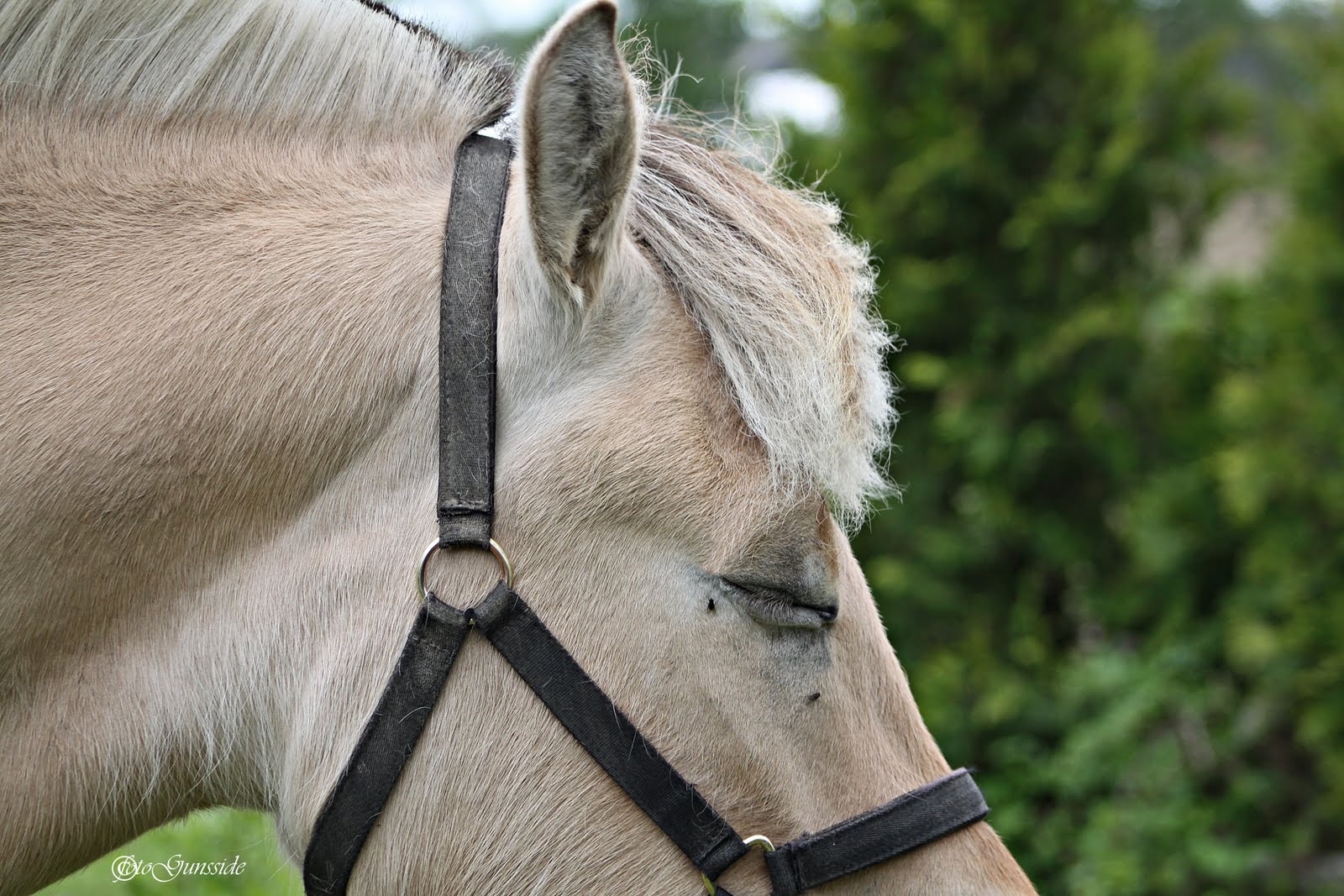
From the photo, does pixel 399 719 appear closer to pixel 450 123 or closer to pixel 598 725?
pixel 598 725

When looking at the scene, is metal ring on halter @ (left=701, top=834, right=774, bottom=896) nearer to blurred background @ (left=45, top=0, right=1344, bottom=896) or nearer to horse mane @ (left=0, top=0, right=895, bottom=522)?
horse mane @ (left=0, top=0, right=895, bottom=522)

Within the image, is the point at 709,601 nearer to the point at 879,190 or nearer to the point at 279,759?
the point at 279,759

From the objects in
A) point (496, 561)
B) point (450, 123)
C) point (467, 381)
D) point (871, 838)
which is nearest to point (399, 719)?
point (496, 561)

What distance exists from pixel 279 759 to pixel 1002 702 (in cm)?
379

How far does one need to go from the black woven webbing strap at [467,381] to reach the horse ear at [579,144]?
117 mm

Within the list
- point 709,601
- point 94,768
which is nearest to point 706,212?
point 709,601

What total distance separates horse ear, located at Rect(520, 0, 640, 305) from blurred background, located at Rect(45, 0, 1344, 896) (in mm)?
3139

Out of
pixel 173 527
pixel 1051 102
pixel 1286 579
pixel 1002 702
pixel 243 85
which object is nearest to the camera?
pixel 173 527

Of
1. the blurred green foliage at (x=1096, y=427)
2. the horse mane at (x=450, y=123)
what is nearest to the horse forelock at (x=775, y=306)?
the horse mane at (x=450, y=123)

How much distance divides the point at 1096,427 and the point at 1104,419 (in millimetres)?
115

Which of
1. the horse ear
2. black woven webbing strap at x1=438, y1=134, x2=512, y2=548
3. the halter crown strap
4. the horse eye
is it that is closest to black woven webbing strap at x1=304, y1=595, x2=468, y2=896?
the halter crown strap

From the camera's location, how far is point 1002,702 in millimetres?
4793

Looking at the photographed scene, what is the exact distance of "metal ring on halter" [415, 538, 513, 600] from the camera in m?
1.55

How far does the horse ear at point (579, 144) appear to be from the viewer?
144 centimetres
